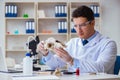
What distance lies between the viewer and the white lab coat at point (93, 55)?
2.09 m

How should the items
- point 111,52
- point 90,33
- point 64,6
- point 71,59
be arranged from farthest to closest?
point 64,6
point 90,33
point 111,52
point 71,59

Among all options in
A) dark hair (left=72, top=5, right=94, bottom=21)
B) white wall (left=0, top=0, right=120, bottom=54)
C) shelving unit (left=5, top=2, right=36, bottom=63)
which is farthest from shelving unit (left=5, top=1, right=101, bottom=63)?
dark hair (left=72, top=5, right=94, bottom=21)

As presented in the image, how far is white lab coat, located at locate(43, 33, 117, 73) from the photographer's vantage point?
2094mm

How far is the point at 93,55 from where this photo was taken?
237 centimetres

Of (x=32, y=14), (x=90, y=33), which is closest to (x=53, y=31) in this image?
(x=32, y=14)

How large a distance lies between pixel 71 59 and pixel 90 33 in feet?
1.72

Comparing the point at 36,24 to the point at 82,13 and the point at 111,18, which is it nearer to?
the point at 111,18

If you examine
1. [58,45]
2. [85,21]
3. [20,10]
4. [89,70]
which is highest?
[20,10]

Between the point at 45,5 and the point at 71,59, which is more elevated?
the point at 45,5

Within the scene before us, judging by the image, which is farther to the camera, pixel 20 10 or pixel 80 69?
pixel 20 10

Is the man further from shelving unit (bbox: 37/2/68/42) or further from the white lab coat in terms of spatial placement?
shelving unit (bbox: 37/2/68/42)

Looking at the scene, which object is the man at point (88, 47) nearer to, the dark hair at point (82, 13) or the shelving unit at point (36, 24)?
the dark hair at point (82, 13)

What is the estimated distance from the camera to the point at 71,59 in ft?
6.61

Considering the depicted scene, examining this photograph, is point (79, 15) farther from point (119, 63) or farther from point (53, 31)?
point (53, 31)
